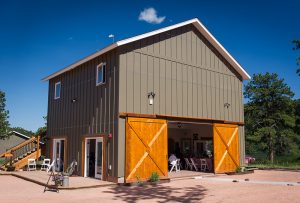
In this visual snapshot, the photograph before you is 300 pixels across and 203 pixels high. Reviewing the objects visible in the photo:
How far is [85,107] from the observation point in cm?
1730

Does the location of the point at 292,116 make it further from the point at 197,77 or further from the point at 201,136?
the point at 197,77

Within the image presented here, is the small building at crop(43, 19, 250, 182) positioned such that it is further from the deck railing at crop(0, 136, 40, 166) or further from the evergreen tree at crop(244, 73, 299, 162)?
the evergreen tree at crop(244, 73, 299, 162)

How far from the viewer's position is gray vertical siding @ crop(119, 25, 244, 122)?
1488cm

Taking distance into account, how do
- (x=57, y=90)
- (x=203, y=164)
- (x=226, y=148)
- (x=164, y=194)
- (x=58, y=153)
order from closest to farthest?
(x=164, y=194), (x=226, y=148), (x=203, y=164), (x=58, y=153), (x=57, y=90)

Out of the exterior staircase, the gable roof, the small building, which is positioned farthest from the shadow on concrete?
the exterior staircase

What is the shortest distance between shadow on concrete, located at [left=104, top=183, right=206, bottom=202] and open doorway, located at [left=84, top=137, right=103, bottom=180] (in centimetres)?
246

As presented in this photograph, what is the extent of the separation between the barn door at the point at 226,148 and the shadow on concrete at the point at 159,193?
524 cm

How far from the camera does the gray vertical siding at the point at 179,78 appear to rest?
1488 centimetres

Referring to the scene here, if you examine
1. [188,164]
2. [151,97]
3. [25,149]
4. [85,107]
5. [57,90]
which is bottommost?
[188,164]

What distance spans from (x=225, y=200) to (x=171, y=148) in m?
14.0

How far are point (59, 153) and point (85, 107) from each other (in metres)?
4.27

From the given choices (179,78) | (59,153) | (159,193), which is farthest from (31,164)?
(159,193)

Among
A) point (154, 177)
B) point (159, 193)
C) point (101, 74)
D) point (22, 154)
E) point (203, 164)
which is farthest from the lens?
point (22, 154)

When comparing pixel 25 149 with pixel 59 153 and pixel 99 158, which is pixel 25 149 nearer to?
pixel 59 153
